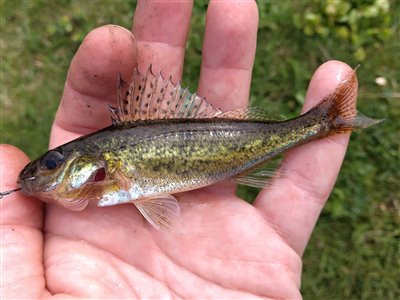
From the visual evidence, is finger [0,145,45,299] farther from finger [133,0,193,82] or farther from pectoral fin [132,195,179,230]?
finger [133,0,193,82]

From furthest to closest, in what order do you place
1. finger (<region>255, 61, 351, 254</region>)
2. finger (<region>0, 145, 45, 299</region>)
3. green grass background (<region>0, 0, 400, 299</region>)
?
1. green grass background (<region>0, 0, 400, 299</region>)
2. finger (<region>255, 61, 351, 254</region>)
3. finger (<region>0, 145, 45, 299</region>)

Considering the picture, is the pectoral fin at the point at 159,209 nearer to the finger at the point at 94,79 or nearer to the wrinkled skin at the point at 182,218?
the wrinkled skin at the point at 182,218

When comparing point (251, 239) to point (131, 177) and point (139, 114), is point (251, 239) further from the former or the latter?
point (139, 114)

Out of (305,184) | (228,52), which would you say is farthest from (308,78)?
(305,184)

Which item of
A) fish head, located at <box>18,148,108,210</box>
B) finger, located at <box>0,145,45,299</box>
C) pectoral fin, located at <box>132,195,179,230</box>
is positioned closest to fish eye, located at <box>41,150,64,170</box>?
fish head, located at <box>18,148,108,210</box>

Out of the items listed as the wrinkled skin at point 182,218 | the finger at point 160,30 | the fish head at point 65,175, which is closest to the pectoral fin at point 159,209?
the wrinkled skin at point 182,218

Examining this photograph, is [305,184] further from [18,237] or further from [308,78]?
[18,237]

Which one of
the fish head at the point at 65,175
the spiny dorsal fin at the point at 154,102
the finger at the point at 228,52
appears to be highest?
the finger at the point at 228,52
